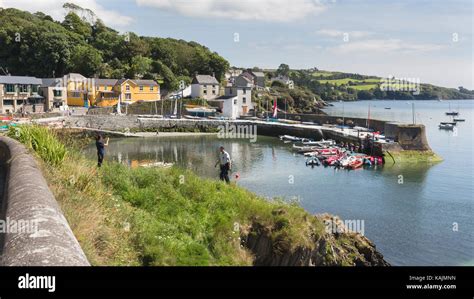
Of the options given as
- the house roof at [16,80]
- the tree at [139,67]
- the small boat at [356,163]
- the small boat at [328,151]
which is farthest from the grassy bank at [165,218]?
the tree at [139,67]

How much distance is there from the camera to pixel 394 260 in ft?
56.5

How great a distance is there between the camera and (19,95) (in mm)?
64250

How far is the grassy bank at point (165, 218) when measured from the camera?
7543mm

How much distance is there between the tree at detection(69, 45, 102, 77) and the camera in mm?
79000

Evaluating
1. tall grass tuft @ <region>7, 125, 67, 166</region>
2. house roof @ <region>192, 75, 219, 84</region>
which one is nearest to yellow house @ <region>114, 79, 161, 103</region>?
house roof @ <region>192, 75, 219, 84</region>

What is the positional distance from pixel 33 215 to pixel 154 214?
5.66 meters

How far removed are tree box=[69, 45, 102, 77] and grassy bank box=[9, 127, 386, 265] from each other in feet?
228

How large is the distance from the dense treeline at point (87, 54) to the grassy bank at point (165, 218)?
71.9 metres

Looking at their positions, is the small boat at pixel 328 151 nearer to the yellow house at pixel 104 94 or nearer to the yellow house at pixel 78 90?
the yellow house at pixel 104 94

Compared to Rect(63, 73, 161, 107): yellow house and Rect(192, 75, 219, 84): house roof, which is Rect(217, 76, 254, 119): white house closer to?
Rect(192, 75, 219, 84): house roof

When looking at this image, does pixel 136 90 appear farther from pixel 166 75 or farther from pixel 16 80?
pixel 16 80

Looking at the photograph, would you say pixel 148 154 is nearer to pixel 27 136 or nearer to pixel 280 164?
pixel 280 164

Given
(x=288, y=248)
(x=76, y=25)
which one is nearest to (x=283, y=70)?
(x=76, y=25)
